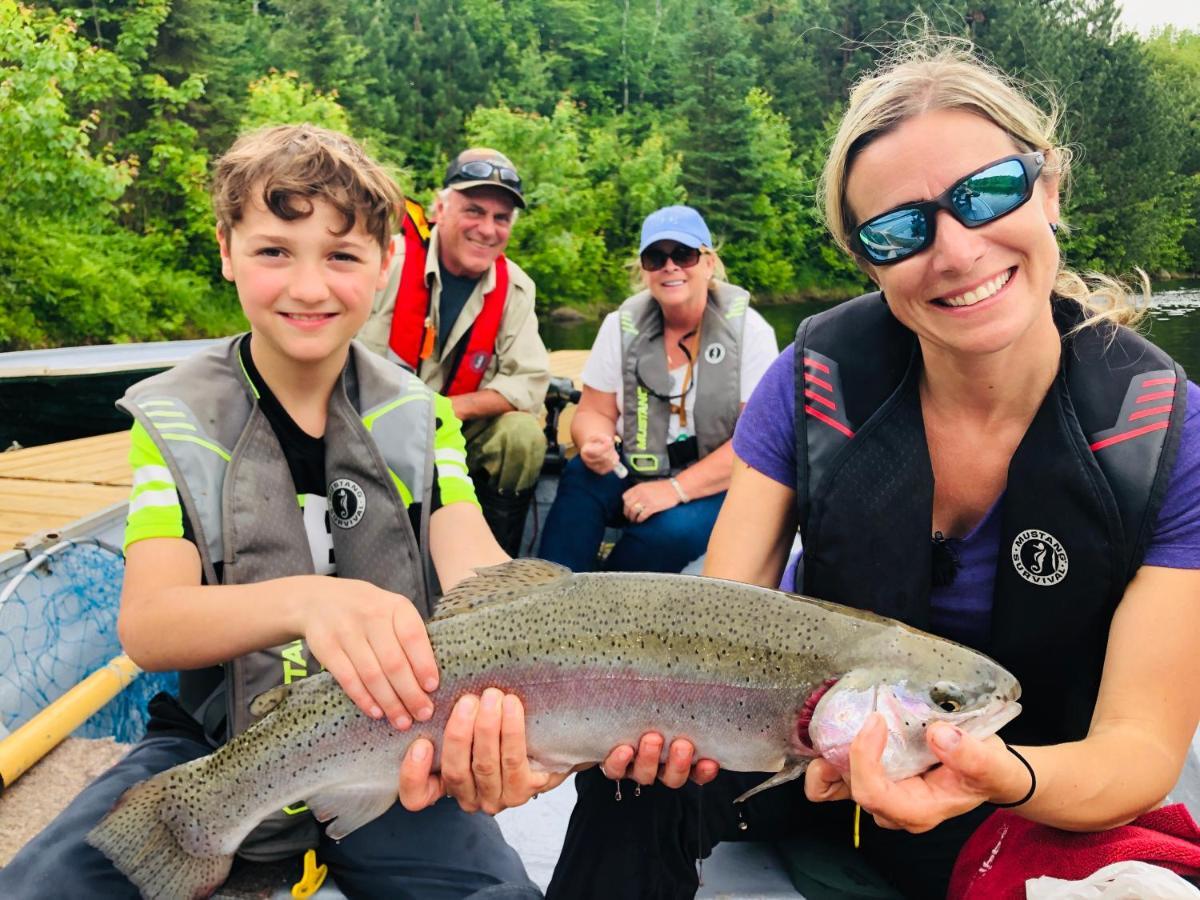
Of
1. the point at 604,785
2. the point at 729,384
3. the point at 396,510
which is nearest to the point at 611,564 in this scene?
the point at 729,384

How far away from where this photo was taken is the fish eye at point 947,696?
2043 millimetres

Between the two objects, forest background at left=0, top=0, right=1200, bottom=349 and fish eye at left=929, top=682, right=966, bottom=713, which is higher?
forest background at left=0, top=0, right=1200, bottom=349

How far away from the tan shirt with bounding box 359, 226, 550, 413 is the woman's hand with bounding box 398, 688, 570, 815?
371 centimetres

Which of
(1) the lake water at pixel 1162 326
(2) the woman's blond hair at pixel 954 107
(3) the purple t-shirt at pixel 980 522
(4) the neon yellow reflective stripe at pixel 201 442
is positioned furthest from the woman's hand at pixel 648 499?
(1) the lake water at pixel 1162 326

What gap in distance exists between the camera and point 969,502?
2.59m

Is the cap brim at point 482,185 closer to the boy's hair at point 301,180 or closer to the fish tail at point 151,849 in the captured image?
the boy's hair at point 301,180

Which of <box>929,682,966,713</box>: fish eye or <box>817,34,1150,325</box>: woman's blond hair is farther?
<box>817,34,1150,325</box>: woman's blond hair

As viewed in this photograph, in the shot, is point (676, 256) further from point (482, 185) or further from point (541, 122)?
point (541, 122)

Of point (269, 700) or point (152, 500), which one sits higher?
point (152, 500)

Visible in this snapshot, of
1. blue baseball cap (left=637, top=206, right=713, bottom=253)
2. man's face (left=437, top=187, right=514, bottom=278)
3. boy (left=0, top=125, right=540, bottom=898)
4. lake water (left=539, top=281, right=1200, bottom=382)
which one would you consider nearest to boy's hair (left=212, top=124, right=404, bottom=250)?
boy (left=0, top=125, right=540, bottom=898)

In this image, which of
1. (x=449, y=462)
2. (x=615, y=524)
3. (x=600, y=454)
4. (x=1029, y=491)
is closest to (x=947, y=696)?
(x=1029, y=491)

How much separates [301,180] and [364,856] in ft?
6.29

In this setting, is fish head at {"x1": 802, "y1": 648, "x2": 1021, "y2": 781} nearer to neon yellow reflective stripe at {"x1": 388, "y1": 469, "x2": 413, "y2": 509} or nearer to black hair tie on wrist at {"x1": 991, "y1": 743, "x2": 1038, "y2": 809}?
black hair tie on wrist at {"x1": 991, "y1": 743, "x2": 1038, "y2": 809}

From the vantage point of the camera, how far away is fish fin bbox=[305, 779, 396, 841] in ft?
7.39
